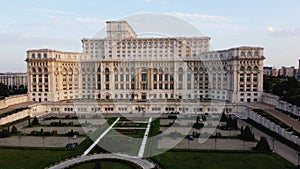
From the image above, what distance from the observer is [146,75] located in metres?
54.0

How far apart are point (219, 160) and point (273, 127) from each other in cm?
1125

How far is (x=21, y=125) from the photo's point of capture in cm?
3366

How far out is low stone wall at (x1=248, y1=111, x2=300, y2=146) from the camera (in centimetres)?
2386

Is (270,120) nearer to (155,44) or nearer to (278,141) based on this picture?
(278,141)

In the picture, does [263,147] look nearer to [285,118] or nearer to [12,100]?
[285,118]

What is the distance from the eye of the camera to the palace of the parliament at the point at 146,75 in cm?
4591

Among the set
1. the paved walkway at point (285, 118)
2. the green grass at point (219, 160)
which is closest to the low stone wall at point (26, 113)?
the green grass at point (219, 160)

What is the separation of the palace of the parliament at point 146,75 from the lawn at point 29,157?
2099 cm

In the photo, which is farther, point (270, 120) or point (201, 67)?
point (201, 67)

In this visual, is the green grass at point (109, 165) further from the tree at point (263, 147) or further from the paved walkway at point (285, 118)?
the paved walkway at point (285, 118)

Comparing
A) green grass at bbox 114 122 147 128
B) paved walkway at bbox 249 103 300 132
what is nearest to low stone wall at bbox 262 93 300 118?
paved walkway at bbox 249 103 300 132

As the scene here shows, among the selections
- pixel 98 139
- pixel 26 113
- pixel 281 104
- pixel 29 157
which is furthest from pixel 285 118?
pixel 26 113

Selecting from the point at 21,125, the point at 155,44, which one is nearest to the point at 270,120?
the point at 21,125

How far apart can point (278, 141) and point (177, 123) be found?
480 inches
